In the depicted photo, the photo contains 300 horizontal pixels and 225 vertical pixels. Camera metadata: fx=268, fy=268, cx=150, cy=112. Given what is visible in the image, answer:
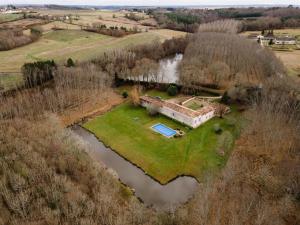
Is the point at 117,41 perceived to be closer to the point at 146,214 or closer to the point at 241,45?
the point at 241,45

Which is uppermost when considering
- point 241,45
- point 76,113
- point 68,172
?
point 241,45

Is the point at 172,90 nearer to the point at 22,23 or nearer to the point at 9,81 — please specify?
the point at 9,81

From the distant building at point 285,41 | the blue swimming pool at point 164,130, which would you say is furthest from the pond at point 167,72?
the distant building at point 285,41

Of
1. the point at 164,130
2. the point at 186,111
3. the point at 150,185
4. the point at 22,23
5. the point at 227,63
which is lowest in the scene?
the point at 150,185

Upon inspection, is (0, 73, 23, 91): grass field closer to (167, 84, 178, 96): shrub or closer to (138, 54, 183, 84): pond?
(138, 54, 183, 84): pond

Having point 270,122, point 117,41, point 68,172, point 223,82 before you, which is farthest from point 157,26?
point 68,172

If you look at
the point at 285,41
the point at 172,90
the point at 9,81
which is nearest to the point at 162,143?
the point at 172,90

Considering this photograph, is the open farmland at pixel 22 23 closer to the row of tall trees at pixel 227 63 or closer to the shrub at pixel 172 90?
the row of tall trees at pixel 227 63
